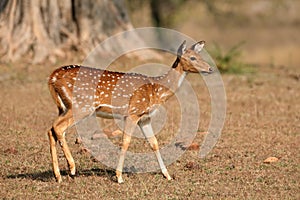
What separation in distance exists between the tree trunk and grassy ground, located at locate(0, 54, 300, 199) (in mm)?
2027

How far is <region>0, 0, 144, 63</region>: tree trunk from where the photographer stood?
18.1 metres

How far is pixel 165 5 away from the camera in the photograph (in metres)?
29.7

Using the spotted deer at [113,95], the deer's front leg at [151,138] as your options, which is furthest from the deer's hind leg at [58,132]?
the deer's front leg at [151,138]

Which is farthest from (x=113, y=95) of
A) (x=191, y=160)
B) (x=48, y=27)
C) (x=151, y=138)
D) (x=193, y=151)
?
(x=48, y=27)

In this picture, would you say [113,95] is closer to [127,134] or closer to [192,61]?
[127,134]

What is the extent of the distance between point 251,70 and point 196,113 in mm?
5327

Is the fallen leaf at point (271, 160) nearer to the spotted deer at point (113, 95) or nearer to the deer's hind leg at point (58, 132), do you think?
the spotted deer at point (113, 95)

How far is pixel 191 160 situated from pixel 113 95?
1.86m

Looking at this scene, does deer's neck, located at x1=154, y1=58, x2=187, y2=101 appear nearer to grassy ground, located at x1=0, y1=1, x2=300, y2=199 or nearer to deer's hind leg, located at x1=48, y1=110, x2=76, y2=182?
grassy ground, located at x1=0, y1=1, x2=300, y2=199

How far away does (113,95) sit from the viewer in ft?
30.3

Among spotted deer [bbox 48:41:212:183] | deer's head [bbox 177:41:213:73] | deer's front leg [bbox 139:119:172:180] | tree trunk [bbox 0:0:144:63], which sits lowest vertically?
tree trunk [bbox 0:0:144:63]

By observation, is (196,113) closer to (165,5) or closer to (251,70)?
(251,70)

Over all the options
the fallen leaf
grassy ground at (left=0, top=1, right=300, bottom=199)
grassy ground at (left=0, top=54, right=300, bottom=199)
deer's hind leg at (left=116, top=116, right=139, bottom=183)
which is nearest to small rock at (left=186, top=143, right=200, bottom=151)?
grassy ground at (left=0, top=54, right=300, bottom=199)

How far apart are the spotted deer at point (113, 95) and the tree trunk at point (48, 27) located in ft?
29.0
